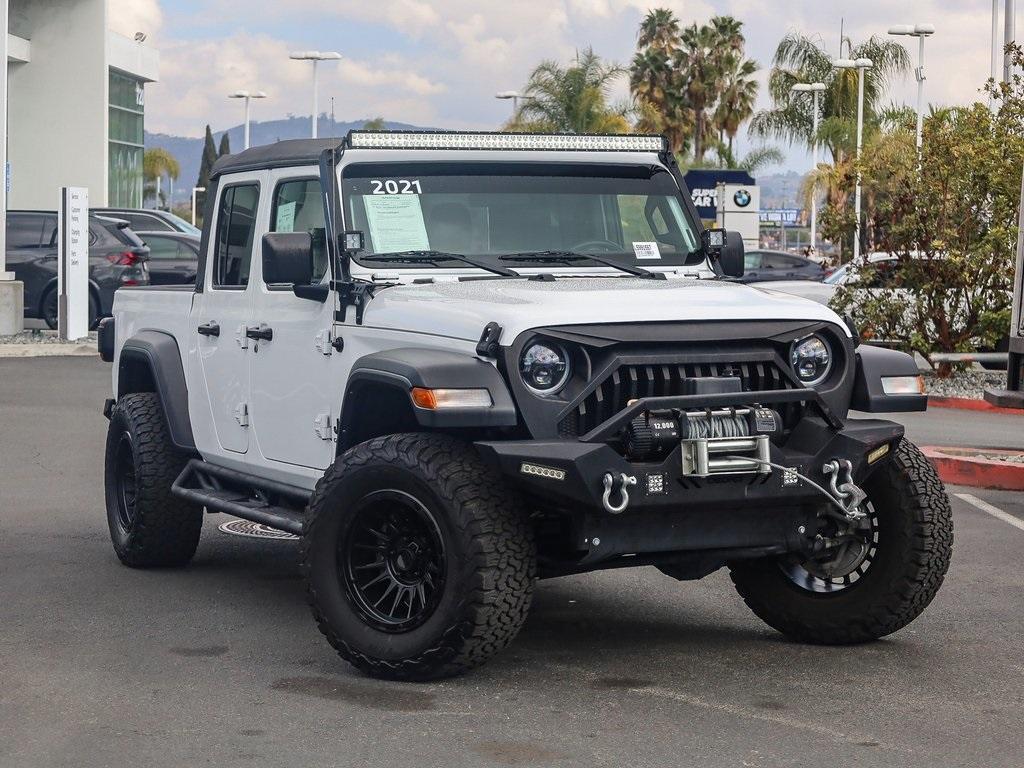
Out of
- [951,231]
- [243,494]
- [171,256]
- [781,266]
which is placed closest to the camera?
[243,494]

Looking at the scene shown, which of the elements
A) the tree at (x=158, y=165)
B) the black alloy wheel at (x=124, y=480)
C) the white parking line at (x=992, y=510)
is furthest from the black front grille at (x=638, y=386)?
the tree at (x=158, y=165)

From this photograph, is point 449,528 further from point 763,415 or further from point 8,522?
point 8,522

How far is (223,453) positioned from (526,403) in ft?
8.21

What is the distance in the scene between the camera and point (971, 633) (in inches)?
279

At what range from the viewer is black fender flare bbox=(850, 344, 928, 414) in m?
6.39

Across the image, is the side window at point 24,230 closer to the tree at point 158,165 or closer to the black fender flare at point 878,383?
the black fender flare at point 878,383

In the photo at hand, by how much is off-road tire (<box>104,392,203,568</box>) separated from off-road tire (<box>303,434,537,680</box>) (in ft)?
7.69

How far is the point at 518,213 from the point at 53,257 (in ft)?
66.1

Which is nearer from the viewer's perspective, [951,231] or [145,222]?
[951,231]

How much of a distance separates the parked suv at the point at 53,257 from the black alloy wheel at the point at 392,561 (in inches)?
752

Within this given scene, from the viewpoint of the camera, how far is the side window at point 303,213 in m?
7.11

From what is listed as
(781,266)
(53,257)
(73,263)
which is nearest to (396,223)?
(73,263)

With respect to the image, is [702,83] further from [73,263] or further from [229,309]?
[229,309]

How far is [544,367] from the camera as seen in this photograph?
19.5 feet
